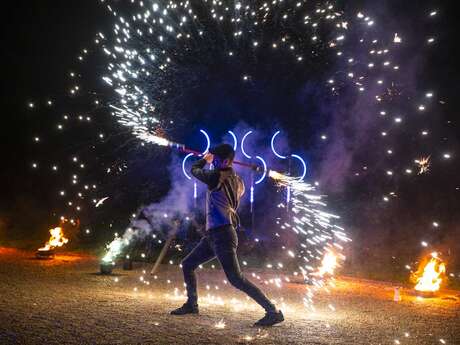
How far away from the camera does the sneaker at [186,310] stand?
6039 millimetres

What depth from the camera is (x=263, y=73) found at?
46.4 ft

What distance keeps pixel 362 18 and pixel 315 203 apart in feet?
18.0

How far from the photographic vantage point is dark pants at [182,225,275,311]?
5727 mm

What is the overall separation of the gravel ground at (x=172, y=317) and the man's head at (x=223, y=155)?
1.90 m

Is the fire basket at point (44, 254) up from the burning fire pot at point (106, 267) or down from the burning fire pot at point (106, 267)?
up

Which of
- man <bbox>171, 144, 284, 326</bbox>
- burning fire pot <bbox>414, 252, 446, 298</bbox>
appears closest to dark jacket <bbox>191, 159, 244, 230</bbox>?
man <bbox>171, 144, 284, 326</bbox>

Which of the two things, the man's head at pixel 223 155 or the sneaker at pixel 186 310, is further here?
the man's head at pixel 223 155

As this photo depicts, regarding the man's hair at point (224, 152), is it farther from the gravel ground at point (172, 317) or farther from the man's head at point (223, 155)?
the gravel ground at point (172, 317)

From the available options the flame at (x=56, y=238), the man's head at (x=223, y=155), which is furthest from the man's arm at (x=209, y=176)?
the flame at (x=56, y=238)

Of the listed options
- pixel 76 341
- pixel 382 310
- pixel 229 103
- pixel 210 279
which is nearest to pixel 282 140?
pixel 229 103

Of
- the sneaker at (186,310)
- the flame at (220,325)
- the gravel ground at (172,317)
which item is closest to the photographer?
the gravel ground at (172,317)

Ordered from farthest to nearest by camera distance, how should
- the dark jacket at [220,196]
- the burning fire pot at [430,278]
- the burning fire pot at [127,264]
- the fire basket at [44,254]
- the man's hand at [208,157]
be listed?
the fire basket at [44,254] < the burning fire pot at [127,264] < the burning fire pot at [430,278] < the man's hand at [208,157] < the dark jacket at [220,196]

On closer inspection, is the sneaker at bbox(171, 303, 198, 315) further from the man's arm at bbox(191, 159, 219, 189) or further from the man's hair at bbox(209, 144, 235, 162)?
the man's hair at bbox(209, 144, 235, 162)

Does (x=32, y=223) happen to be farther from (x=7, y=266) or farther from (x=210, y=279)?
(x=210, y=279)
